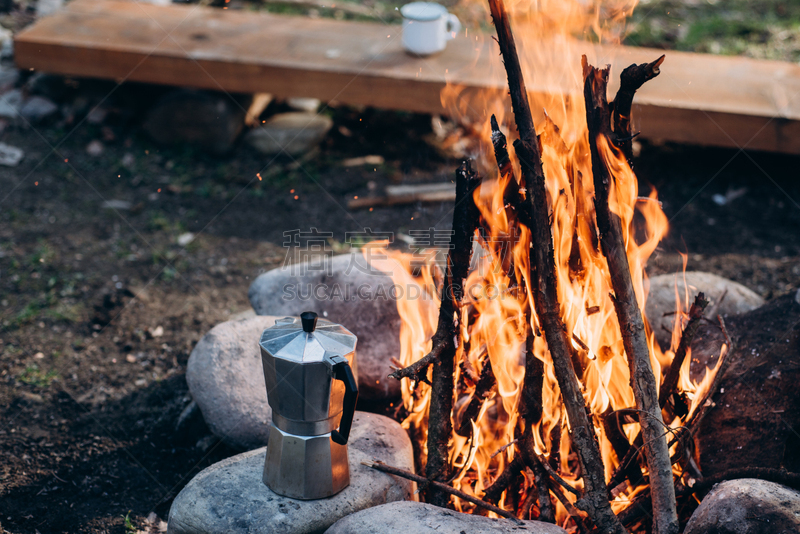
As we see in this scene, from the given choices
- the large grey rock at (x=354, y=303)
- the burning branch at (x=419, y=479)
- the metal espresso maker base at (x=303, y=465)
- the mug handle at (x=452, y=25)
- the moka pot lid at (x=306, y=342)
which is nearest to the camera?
the moka pot lid at (x=306, y=342)

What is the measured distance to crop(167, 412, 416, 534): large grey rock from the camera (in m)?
1.99

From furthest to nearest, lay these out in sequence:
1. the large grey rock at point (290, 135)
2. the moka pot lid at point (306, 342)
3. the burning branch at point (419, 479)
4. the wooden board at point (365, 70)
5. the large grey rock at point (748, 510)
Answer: the large grey rock at point (290, 135) → the wooden board at point (365, 70) → the burning branch at point (419, 479) → the moka pot lid at point (306, 342) → the large grey rock at point (748, 510)

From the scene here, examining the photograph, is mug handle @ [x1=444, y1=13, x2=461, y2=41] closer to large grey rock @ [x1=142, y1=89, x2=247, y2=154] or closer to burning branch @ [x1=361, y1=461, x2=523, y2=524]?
large grey rock @ [x1=142, y1=89, x2=247, y2=154]

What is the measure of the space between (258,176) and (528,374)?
3.55 meters

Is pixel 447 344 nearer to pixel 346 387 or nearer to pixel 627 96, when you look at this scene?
pixel 346 387

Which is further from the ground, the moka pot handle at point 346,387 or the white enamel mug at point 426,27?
the white enamel mug at point 426,27

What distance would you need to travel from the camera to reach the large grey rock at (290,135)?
537cm

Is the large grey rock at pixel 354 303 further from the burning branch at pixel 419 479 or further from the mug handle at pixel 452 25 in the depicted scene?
the mug handle at pixel 452 25

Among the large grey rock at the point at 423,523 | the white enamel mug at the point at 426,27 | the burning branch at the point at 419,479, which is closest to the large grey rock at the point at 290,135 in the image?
the white enamel mug at the point at 426,27

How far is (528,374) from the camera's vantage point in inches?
87.2

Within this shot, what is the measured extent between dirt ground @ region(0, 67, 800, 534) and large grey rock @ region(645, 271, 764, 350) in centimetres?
61

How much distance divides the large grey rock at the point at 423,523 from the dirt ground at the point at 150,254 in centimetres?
102

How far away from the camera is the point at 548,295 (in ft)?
6.78

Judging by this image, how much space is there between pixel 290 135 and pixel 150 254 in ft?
5.81
